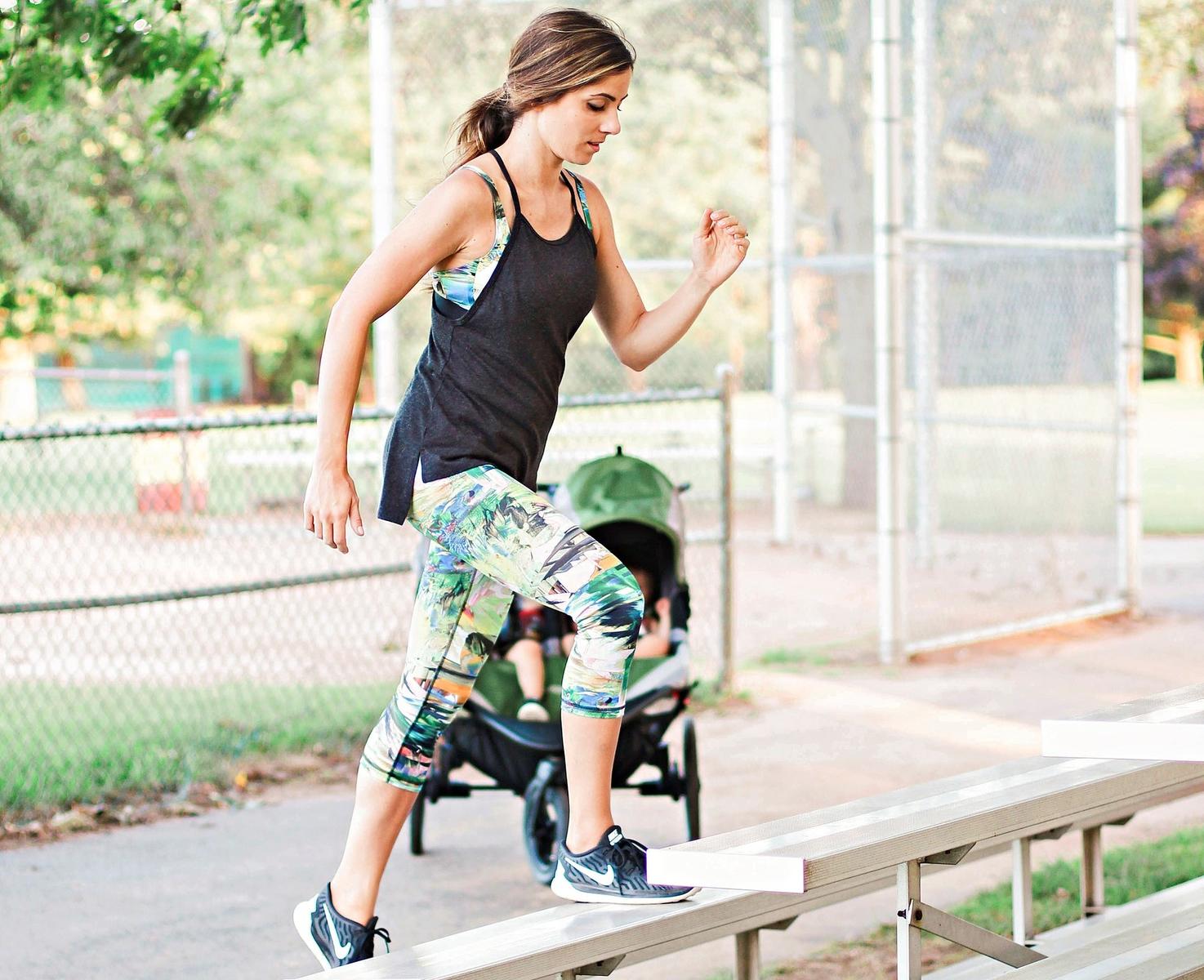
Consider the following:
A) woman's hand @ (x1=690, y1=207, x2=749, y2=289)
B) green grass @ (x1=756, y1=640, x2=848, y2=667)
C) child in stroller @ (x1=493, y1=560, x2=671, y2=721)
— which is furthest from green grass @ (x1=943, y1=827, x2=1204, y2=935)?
green grass @ (x1=756, y1=640, x2=848, y2=667)

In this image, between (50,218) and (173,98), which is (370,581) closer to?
(173,98)

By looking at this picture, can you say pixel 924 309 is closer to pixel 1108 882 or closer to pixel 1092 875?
pixel 1108 882

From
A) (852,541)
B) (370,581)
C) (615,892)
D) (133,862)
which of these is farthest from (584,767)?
(852,541)

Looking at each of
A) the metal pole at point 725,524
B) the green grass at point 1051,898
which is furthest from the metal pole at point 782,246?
the green grass at point 1051,898

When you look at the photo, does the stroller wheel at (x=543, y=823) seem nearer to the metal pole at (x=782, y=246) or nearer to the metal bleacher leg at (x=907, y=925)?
the metal bleacher leg at (x=907, y=925)

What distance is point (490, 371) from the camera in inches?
126

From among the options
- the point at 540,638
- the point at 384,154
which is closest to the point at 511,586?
the point at 540,638

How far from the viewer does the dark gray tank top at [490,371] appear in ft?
10.4

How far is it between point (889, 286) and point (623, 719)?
416 cm

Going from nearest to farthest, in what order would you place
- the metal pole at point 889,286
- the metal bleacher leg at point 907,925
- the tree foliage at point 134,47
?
the metal bleacher leg at point 907,925
the tree foliage at point 134,47
the metal pole at point 889,286

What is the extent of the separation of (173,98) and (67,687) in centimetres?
371

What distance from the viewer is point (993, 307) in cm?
1010

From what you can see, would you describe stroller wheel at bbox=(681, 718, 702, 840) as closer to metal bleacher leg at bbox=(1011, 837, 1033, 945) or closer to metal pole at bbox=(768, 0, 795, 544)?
metal bleacher leg at bbox=(1011, 837, 1033, 945)

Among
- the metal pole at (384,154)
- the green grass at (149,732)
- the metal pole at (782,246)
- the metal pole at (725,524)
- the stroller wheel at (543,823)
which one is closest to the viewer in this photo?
the stroller wheel at (543,823)
